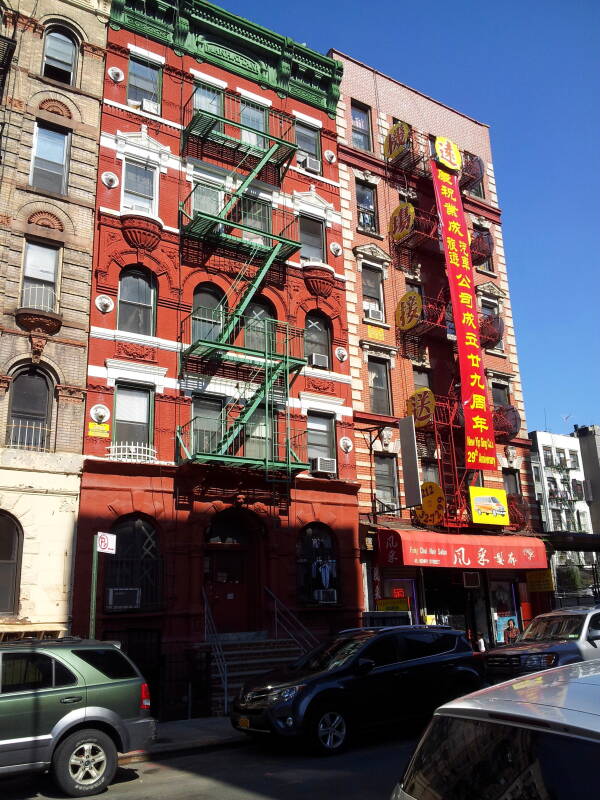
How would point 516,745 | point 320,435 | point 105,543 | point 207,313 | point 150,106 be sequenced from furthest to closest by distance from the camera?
point 320,435 < point 150,106 < point 207,313 < point 105,543 < point 516,745

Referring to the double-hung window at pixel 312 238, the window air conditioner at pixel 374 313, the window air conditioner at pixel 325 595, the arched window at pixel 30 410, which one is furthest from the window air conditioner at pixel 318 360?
the arched window at pixel 30 410

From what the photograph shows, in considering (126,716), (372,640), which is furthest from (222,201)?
(126,716)

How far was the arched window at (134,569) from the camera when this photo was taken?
1705cm

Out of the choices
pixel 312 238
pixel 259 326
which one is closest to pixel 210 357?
pixel 259 326

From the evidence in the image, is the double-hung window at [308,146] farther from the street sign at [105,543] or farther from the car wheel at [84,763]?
the car wheel at [84,763]

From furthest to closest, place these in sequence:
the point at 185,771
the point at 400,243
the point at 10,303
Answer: the point at 400,243 < the point at 10,303 < the point at 185,771

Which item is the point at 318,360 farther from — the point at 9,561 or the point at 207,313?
the point at 9,561

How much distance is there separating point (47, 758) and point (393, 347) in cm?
1860

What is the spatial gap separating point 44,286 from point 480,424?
49.6ft

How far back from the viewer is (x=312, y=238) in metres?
24.5

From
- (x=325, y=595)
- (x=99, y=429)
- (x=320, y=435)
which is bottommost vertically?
(x=325, y=595)

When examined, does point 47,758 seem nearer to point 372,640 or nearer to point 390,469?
point 372,640

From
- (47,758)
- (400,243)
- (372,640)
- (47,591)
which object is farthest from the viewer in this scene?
(400,243)

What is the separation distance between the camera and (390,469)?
2358 cm
